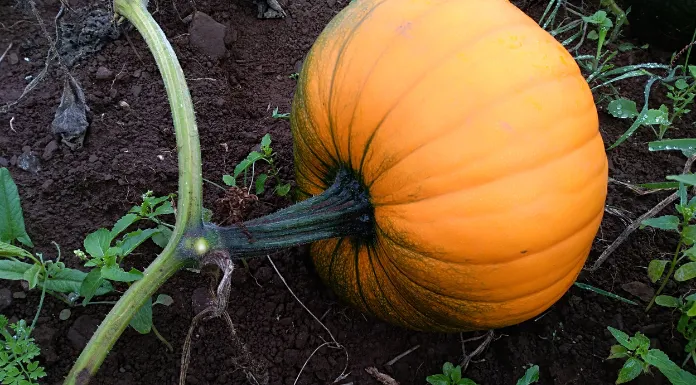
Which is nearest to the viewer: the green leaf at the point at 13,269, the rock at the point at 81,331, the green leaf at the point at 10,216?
the green leaf at the point at 13,269

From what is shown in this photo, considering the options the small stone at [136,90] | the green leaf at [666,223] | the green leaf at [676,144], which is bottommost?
the small stone at [136,90]

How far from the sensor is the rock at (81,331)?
1.81 meters

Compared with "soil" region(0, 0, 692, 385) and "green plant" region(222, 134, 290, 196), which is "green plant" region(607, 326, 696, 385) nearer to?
"soil" region(0, 0, 692, 385)

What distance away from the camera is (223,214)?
1.92 m

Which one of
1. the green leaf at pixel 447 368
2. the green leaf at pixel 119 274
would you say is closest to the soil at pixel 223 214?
the green leaf at pixel 447 368

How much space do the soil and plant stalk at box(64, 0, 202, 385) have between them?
238 mm

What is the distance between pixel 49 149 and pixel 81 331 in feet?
2.38

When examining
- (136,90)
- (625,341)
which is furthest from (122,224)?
(625,341)

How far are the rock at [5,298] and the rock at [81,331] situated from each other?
22 centimetres

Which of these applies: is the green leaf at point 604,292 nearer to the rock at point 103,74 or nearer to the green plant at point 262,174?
the green plant at point 262,174

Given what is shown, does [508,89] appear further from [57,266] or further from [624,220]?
[57,266]

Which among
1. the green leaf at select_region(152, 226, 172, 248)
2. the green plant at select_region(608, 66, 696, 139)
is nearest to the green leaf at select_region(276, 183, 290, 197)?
the green leaf at select_region(152, 226, 172, 248)

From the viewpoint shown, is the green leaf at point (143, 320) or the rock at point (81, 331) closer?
the green leaf at point (143, 320)

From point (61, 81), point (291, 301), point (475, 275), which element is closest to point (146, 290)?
point (291, 301)
